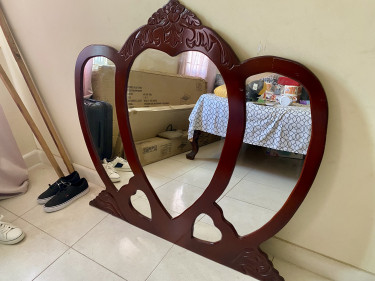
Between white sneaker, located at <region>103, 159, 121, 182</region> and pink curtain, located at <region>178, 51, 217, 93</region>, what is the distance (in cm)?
62

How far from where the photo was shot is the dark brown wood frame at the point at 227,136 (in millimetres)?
567

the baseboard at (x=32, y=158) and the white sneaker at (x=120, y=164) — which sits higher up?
the white sneaker at (x=120, y=164)

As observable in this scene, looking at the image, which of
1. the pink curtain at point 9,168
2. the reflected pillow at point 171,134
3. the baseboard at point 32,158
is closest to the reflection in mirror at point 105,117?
the reflected pillow at point 171,134

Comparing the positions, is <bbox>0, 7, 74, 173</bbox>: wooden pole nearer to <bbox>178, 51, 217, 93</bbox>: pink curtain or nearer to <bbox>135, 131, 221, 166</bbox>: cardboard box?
<bbox>135, 131, 221, 166</bbox>: cardboard box

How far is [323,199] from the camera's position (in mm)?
666

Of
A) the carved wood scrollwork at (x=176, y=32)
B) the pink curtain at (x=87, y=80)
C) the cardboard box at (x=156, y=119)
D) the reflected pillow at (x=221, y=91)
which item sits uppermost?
the carved wood scrollwork at (x=176, y=32)

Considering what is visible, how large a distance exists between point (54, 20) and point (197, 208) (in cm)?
101

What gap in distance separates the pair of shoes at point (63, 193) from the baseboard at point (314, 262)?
963 millimetres

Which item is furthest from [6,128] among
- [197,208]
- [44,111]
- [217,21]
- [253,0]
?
[253,0]

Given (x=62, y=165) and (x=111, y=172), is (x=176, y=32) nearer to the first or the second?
(x=111, y=172)

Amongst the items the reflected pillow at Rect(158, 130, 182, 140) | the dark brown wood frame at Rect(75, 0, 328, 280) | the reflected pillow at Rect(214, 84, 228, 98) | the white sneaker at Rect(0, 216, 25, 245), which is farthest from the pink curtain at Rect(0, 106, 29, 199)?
the reflected pillow at Rect(214, 84, 228, 98)

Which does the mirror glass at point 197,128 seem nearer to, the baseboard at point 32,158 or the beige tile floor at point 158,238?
the beige tile floor at point 158,238

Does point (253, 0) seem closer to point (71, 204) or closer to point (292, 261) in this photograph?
point (292, 261)

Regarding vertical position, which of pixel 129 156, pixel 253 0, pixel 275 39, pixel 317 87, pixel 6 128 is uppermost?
pixel 253 0
